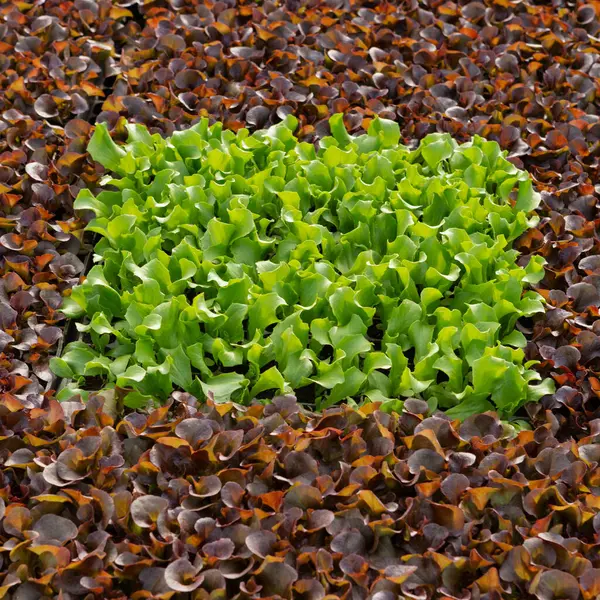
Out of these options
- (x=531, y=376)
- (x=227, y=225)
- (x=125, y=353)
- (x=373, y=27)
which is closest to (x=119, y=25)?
(x=373, y=27)

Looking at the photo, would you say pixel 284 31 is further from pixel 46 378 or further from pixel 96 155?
pixel 46 378

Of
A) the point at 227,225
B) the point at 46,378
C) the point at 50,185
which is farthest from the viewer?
the point at 50,185

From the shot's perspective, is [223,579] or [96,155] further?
[96,155]

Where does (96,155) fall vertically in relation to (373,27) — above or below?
below

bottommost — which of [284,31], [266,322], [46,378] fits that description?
[46,378]

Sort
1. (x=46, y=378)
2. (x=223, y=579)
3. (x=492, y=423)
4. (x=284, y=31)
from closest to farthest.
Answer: (x=223, y=579)
(x=492, y=423)
(x=46, y=378)
(x=284, y=31)

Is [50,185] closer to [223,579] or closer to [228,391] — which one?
[228,391]
